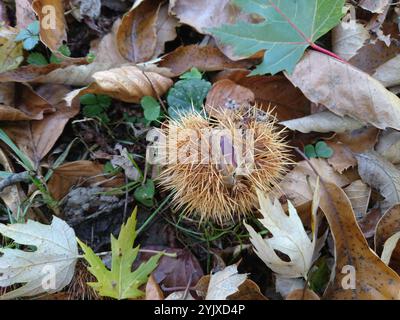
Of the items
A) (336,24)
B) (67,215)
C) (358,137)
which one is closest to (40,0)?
(67,215)

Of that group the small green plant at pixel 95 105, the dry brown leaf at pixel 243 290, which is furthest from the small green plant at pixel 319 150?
the small green plant at pixel 95 105

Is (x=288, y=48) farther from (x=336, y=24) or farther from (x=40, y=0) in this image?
(x=40, y=0)

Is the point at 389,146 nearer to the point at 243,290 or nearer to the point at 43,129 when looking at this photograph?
the point at 243,290

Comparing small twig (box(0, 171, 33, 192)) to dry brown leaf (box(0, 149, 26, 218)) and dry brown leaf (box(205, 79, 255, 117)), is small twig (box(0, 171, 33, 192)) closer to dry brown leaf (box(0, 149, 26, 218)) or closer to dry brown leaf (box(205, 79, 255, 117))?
dry brown leaf (box(0, 149, 26, 218))

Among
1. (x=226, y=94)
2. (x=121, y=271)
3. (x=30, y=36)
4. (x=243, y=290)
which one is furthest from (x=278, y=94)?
(x=30, y=36)

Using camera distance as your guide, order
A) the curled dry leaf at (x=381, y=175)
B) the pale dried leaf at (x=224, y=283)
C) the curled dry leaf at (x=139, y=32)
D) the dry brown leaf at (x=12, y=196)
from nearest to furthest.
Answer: the pale dried leaf at (x=224, y=283), the curled dry leaf at (x=381, y=175), the dry brown leaf at (x=12, y=196), the curled dry leaf at (x=139, y=32)

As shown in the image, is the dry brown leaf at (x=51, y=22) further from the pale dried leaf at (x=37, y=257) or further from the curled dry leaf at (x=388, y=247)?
the curled dry leaf at (x=388, y=247)
